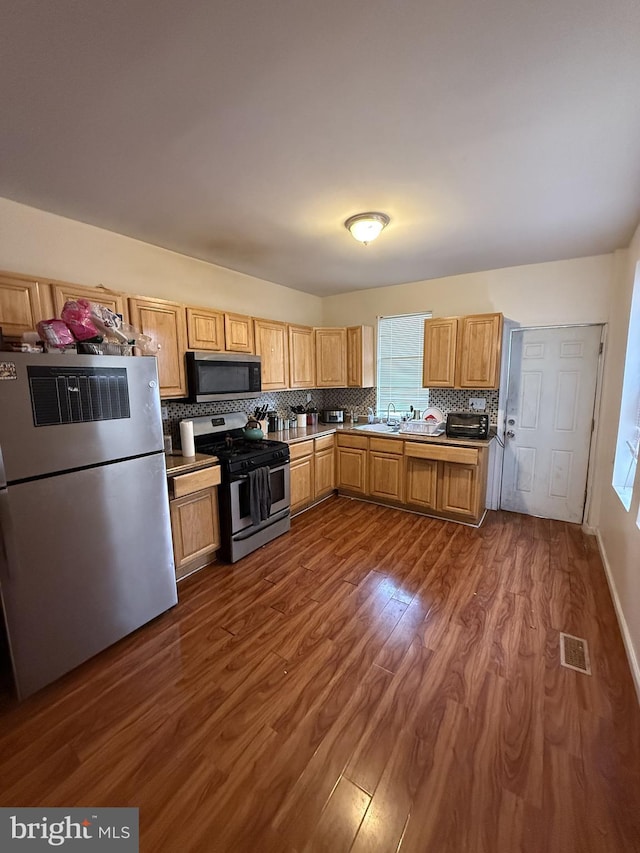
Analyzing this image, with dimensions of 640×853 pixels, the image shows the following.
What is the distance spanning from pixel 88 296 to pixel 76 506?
1409mm

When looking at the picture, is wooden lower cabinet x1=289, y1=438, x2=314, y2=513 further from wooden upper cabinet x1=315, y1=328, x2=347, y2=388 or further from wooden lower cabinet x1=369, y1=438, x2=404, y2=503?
wooden upper cabinet x1=315, y1=328, x2=347, y2=388

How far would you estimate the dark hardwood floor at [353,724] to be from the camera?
1.20m

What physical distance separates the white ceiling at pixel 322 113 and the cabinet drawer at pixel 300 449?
2.00 meters

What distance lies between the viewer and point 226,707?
163 centimetres

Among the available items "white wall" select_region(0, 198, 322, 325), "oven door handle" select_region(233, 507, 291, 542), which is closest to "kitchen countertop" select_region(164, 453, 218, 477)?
"oven door handle" select_region(233, 507, 291, 542)

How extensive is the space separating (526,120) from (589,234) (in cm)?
177

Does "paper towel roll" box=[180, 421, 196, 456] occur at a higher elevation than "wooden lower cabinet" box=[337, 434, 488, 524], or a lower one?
higher

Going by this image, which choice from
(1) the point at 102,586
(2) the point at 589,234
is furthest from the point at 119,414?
(2) the point at 589,234

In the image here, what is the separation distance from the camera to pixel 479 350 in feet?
11.5

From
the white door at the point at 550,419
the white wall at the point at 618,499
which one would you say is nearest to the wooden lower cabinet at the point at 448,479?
the white door at the point at 550,419

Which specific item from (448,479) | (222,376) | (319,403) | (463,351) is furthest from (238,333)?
(448,479)

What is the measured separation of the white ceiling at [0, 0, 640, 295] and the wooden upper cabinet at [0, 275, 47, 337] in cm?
56

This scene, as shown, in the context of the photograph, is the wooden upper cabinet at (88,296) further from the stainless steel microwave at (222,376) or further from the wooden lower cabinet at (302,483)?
the wooden lower cabinet at (302,483)

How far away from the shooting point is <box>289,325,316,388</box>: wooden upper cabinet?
404cm
